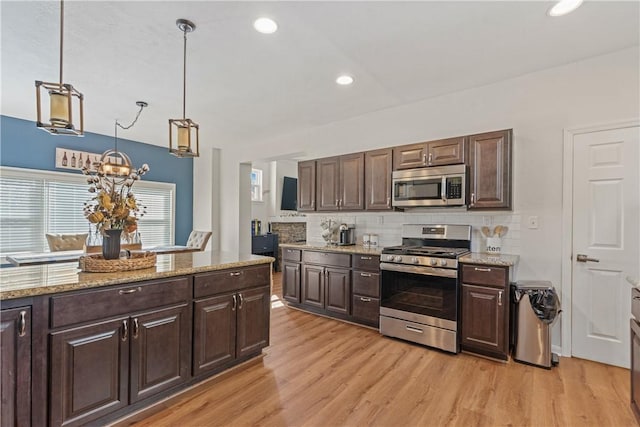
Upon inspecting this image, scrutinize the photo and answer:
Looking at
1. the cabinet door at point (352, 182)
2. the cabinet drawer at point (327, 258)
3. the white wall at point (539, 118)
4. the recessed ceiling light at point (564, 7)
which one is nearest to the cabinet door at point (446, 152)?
the white wall at point (539, 118)

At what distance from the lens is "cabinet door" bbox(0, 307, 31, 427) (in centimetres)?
147

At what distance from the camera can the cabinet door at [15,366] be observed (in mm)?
1471

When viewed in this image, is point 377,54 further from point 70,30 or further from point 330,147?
point 70,30

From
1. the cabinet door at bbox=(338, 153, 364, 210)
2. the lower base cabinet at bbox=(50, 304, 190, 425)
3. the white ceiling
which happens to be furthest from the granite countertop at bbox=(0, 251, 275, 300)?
the cabinet door at bbox=(338, 153, 364, 210)

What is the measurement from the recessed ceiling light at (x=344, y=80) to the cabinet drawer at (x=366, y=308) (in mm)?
2397

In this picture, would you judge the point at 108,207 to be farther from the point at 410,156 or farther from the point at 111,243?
the point at 410,156

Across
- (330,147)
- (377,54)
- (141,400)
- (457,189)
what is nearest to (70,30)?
(377,54)

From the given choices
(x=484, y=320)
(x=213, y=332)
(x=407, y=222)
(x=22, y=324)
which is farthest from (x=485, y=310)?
(x=22, y=324)

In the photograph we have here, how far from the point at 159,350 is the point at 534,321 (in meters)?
2.96

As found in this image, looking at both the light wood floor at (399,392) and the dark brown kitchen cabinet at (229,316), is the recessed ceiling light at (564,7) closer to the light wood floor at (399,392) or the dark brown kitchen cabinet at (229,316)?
the light wood floor at (399,392)

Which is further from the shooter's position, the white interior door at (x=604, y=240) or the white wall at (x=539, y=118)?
the white wall at (x=539, y=118)

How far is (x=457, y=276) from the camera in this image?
9.64ft

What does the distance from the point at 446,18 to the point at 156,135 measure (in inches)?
197

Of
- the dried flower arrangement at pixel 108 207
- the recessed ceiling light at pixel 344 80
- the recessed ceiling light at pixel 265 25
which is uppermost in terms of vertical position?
the recessed ceiling light at pixel 344 80
